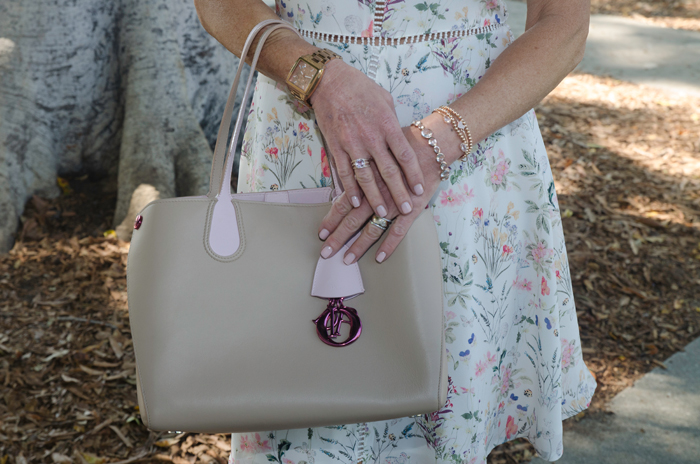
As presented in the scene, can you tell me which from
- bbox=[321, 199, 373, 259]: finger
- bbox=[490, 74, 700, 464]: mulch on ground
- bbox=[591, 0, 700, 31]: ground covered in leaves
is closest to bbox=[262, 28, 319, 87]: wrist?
bbox=[321, 199, 373, 259]: finger

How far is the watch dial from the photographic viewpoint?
1.13 metres

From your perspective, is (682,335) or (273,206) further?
(682,335)

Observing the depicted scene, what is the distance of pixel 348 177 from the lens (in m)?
1.12

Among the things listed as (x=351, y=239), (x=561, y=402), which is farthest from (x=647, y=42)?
(x=351, y=239)

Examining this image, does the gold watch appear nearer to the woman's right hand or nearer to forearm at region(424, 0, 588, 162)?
the woman's right hand

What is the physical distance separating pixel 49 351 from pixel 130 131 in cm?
124

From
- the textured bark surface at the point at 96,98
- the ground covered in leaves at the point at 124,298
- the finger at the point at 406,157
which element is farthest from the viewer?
the textured bark surface at the point at 96,98

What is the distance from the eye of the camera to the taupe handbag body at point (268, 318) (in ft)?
3.60

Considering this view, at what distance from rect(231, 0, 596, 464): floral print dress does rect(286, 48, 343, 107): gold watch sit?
5.1 inches

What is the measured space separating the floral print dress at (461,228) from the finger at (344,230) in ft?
0.76

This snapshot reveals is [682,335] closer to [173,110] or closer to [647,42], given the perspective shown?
[173,110]

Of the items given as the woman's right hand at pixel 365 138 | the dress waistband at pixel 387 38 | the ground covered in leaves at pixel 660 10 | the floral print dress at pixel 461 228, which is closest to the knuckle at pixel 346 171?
the woman's right hand at pixel 365 138

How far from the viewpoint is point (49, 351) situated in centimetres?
254

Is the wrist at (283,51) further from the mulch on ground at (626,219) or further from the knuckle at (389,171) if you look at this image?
the mulch on ground at (626,219)
